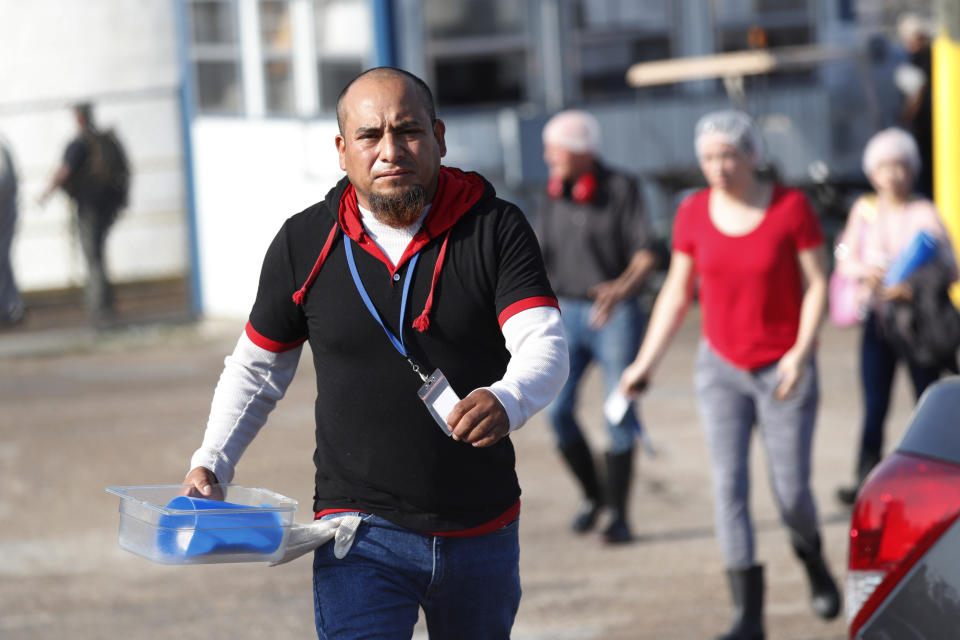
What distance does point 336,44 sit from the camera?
14.3 meters

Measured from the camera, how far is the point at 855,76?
1648 centimetres

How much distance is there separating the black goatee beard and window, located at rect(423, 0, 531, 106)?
11.9 metres

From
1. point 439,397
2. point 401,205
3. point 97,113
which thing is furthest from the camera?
point 97,113

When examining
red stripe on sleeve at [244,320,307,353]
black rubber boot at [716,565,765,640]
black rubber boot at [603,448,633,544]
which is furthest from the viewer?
black rubber boot at [603,448,633,544]

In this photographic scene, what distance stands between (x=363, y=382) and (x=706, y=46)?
13640 millimetres

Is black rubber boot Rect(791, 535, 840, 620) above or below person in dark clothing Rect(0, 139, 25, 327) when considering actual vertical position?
below

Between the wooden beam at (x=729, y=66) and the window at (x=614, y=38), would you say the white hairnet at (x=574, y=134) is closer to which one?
the wooden beam at (x=729, y=66)

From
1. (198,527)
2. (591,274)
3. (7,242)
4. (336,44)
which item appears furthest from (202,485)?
(336,44)

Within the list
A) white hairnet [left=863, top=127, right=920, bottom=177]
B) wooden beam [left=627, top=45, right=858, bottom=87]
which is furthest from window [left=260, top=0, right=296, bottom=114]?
white hairnet [left=863, top=127, right=920, bottom=177]

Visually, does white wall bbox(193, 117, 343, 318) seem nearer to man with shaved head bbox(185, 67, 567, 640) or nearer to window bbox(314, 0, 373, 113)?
window bbox(314, 0, 373, 113)

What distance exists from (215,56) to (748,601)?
11.5 meters

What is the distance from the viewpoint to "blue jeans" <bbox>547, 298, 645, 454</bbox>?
691 centimetres

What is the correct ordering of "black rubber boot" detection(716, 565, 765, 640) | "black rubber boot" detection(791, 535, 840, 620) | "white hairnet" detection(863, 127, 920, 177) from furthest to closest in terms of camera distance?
1. "white hairnet" detection(863, 127, 920, 177)
2. "black rubber boot" detection(791, 535, 840, 620)
3. "black rubber boot" detection(716, 565, 765, 640)

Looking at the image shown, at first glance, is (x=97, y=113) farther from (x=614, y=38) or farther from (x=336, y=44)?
(x=614, y=38)
